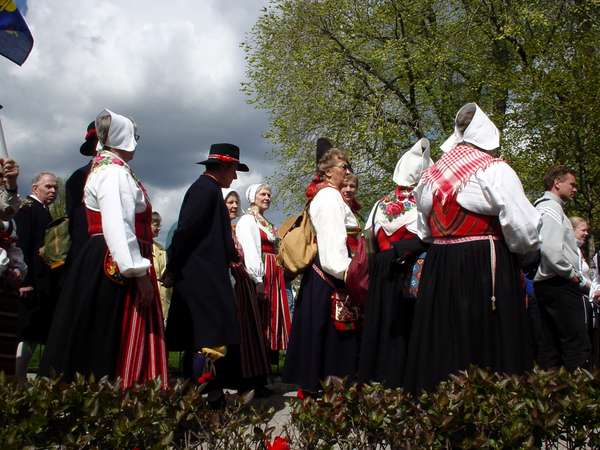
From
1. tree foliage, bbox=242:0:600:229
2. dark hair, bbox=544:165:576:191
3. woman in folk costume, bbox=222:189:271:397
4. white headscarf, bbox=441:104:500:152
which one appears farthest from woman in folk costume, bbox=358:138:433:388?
tree foliage, bbox=242:0:600:229

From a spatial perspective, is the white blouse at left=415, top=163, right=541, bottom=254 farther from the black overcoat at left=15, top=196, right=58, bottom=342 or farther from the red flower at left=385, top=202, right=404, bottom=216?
the black overcoat at left=15, top=196, right=58, bottom=342

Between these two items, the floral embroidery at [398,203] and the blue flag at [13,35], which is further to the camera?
the blue flag at [13,35]

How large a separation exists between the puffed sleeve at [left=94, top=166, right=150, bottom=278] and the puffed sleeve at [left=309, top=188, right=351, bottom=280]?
1593 mm

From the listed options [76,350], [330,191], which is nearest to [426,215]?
[330,191]

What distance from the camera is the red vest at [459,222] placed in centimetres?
405

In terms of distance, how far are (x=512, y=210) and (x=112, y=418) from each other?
7.69ft

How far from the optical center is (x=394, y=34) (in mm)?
20719

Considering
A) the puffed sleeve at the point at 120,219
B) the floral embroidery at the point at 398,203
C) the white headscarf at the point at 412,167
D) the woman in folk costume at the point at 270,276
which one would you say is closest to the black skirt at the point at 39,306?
the woman in folk costume at the point at 270,276

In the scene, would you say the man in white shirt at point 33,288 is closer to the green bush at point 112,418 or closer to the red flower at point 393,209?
the red flower at point 393,209

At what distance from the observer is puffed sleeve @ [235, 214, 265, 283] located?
684 centimetres

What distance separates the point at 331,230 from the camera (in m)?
5.32

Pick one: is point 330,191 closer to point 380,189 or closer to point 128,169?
point 128,169

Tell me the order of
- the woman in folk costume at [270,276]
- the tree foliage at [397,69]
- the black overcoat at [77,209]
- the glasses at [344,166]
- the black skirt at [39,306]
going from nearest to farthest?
1. the black overcoat at [77,209]
2. the glasses at [344,166]
3. the black skirt at [39,306]
4. the woman in folk costume at [270,276]
5. the tree foliage at [397,69]

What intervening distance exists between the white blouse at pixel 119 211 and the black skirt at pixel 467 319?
164 centimetres
